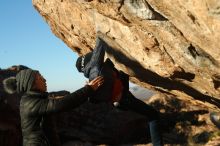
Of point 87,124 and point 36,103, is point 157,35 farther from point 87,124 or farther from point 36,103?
point 87,124

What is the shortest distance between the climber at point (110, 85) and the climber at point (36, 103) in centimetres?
121

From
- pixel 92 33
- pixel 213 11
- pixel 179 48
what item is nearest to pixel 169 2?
pixel 213 11

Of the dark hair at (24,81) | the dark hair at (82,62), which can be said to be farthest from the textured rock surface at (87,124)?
the dark hair at (24,81)

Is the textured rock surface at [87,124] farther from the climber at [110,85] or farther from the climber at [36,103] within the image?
the climber at [36,103]

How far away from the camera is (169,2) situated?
5363 millimetres

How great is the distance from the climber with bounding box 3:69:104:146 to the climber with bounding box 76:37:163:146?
1213 millimetres

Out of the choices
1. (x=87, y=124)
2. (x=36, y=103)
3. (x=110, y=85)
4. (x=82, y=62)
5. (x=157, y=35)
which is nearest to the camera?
(x=36, y=103)

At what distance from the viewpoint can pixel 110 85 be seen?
23.1 ft

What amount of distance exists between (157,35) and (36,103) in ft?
9.34

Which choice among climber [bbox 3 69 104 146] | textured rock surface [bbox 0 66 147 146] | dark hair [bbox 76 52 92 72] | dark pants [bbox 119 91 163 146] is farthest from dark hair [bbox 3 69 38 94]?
textured rock surface [bbox 0 66 147 146]

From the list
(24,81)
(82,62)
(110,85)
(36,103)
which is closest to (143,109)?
(110,85)

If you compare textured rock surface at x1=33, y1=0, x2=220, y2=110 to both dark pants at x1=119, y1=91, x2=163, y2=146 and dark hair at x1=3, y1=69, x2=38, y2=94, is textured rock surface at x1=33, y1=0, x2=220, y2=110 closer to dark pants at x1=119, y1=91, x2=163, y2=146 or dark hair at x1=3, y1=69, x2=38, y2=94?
dark pants at x1=119, y1=91, x2=163, y2=146

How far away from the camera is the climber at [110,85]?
6945 mm

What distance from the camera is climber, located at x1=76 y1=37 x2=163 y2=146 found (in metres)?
6.95
